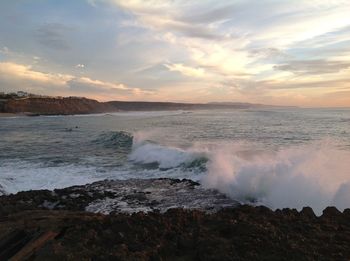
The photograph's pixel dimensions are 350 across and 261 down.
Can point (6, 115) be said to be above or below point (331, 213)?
below

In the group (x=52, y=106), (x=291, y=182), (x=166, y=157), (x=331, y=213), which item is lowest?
(x=166, y=157)

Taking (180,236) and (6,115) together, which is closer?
(180,236)

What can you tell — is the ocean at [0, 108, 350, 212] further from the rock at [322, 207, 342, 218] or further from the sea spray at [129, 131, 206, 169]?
the rock at [322, 207, 342, 218]

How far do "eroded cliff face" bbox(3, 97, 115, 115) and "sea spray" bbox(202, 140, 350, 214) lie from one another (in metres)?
101

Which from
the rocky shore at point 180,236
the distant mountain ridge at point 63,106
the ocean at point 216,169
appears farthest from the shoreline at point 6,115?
the rocky shore at point 180,236

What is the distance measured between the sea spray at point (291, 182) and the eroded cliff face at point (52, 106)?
333 feet

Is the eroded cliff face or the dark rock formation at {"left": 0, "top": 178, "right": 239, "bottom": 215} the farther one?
the eroded cliff face

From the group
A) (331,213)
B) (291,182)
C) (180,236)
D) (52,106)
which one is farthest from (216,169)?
(52,106)

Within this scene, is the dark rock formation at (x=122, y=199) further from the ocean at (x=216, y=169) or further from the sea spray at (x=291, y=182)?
the ocean at (x=216, y=169)

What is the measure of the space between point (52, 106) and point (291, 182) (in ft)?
395

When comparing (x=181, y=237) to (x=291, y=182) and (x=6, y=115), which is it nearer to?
(x=291, y=182)

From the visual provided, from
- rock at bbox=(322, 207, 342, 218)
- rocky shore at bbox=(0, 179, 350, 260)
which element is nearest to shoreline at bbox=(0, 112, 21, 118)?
rocky shore at bbox=(0, 179, 350, 260)

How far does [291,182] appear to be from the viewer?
1139 cm

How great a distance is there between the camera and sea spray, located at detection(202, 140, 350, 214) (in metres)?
10.4
